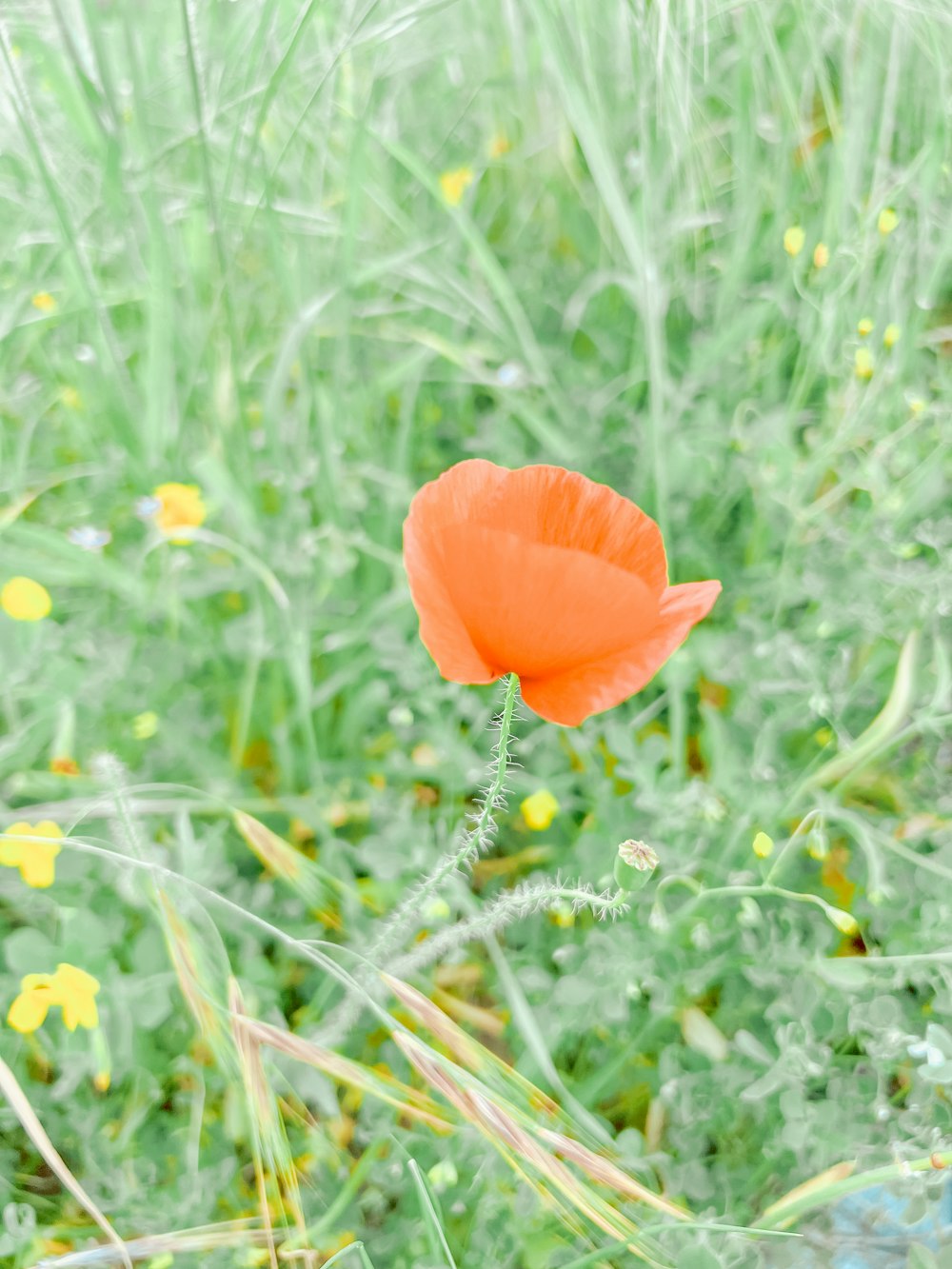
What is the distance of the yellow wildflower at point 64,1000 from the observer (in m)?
0.77

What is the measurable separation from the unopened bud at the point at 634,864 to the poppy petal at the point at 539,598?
0.12 metres

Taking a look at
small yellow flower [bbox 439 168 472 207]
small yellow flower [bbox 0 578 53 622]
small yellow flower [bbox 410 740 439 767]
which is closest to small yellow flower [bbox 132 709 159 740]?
small yellow flower [bbox 0 578 53 622]

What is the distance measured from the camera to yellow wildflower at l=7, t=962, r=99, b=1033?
77 centimetres

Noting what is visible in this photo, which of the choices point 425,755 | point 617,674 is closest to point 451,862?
point 617,674

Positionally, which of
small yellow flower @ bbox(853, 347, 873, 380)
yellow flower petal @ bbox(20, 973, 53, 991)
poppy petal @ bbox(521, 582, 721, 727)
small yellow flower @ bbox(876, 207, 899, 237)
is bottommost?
yellow flower petal @ bbox(20, 973, 53, 991)

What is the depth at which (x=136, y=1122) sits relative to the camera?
33.5 inches

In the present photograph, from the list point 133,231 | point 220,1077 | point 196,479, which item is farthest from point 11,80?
point 220,1077

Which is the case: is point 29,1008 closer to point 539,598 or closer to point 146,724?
point 146,724

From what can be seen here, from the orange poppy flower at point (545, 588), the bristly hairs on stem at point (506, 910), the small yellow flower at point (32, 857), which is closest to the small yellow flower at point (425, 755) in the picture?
the bristly hairs on stem at point (506, 910)

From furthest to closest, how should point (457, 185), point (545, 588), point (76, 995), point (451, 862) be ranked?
point (457, 185) → point (76, 995) → point (451, 862) → point (545, 588)

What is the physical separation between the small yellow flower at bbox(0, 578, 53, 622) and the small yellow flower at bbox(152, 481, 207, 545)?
159 mm

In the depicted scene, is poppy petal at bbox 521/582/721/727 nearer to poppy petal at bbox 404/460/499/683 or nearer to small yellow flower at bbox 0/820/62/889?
poppy petal at bbox 404/460/499/683

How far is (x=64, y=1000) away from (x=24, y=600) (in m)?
0.36

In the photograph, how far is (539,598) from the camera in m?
0.53
